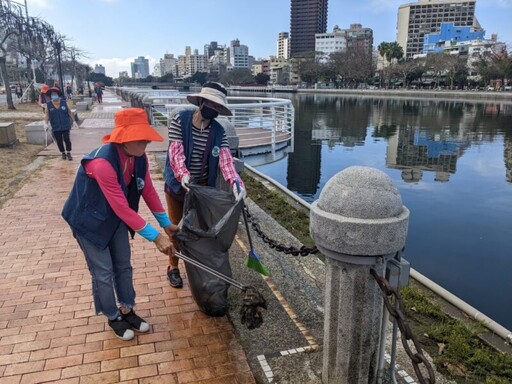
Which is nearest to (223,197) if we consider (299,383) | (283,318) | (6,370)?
(283,318)

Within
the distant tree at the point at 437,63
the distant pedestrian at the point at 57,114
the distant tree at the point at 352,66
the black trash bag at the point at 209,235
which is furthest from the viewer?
the distant tree at the point at 352,66

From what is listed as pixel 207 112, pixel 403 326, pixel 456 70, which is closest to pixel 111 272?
pixel 207 112

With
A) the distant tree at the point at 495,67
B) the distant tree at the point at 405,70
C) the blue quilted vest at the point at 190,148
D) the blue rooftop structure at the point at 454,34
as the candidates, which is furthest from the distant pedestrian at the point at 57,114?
the blue rooftop structure at the point at 454,34

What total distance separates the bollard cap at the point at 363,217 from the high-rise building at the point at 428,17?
455 ft

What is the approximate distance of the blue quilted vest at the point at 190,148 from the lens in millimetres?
3178

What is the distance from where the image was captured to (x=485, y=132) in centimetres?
2014

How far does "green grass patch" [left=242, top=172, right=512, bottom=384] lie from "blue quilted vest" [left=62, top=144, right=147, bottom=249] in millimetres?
2243

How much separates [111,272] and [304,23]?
16576 centimetres

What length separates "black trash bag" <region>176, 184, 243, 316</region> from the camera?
2828 millimetres

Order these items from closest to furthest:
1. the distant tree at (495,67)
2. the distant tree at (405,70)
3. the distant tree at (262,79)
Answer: the distant tree at (495,67), the distant tree at (405,70), the distant tree at (262,79)

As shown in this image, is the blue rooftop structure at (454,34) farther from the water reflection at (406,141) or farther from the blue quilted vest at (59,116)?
the blue quilted vest at (59,116)

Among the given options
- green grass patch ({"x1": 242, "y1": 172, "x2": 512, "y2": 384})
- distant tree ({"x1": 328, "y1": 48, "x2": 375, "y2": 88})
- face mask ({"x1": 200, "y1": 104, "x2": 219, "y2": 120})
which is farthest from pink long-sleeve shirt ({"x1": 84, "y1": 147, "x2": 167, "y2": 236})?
distant tree ({"x1": 328, "y1": 48, "x2": 375, "y2": 88})

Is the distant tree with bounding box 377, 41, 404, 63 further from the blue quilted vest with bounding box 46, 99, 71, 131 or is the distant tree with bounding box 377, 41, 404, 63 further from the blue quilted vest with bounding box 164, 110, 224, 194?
the blue quilted vest with bounding box 164, 110, 224, 194

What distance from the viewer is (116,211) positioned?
2514mm
